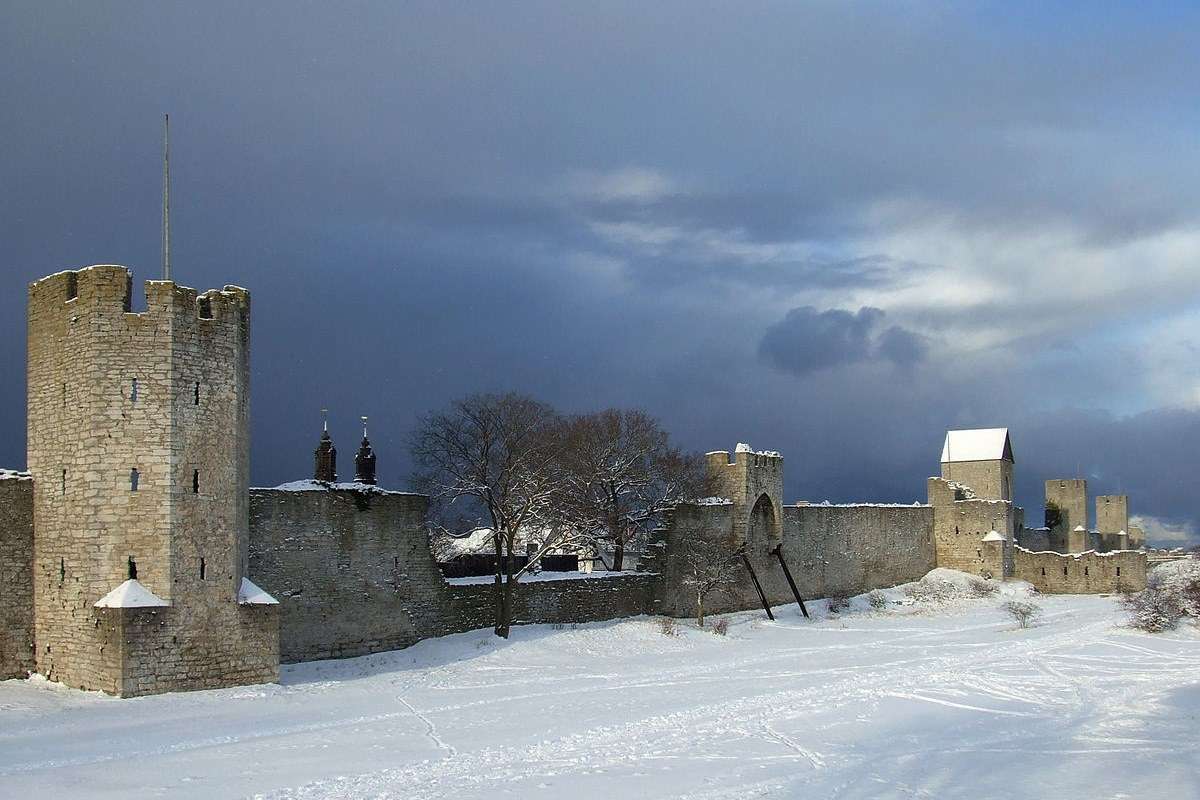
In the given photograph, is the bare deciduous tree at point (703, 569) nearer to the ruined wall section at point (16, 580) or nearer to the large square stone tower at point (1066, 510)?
the ruined wall section at point (16, 580)

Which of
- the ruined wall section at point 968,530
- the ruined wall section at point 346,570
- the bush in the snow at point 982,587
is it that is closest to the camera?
the ruined wall section at point 346,570

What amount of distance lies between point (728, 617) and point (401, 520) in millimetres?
13896

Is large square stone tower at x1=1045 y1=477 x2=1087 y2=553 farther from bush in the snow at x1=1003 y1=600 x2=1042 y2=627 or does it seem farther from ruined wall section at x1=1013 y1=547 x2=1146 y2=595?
bush in the snow at x1=1003 y1=600 x2=1042 y2=627

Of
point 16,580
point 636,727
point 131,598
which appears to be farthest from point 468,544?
point 636,727

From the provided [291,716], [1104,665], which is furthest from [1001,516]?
[291,716]

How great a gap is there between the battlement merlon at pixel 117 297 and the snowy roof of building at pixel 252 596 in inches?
207

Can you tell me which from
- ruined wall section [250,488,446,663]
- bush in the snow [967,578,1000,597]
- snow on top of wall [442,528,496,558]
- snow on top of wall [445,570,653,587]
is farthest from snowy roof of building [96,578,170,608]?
bush in the snow [967,578,1000,597]

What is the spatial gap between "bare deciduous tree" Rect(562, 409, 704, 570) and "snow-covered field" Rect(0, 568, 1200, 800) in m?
11.4

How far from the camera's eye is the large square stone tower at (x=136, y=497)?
2048 centimetres

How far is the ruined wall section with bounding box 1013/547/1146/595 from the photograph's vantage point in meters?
49.1

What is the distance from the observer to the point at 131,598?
20.2 meters

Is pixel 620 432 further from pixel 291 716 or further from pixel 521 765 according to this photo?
pixel 521 765

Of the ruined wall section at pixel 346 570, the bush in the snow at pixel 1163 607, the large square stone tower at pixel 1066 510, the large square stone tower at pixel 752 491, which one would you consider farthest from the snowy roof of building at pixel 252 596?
the large square stone tower at pixel 1066 510

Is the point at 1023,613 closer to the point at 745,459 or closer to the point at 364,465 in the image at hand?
the point at 745,459
